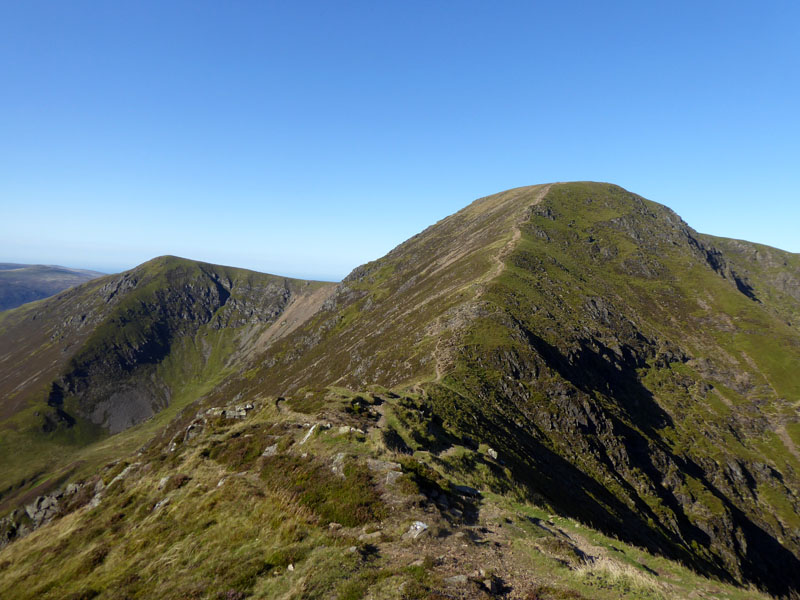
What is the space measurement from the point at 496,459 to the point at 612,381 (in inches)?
2754

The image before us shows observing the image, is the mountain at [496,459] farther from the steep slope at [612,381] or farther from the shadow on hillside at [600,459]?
the steep slope at [612,381]

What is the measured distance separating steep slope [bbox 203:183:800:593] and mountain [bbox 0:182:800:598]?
0.54m

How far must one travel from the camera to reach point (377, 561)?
51.9 feet

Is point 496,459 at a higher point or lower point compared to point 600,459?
higher

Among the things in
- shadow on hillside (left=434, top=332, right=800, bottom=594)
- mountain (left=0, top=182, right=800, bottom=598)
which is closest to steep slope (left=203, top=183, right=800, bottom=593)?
shadow on hillside (left=434, top=332, right=800, bottom=594)

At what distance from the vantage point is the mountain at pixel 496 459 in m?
17.2

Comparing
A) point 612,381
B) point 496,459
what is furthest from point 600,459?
point 496,459

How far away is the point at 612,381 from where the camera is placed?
297ft

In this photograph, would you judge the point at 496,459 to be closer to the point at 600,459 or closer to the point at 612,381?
the point at 600,459

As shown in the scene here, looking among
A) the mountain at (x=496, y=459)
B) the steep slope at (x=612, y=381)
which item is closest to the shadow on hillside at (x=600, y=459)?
the steep slope at (x=612, y=381)

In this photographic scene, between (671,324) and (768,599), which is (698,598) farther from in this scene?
(671,324)

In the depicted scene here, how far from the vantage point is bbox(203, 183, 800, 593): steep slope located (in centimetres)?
5447

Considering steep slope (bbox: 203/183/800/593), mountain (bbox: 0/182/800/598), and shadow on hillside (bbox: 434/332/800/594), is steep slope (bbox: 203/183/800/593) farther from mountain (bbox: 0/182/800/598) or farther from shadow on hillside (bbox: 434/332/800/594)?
mountain (bbox: 0/182/800/598)

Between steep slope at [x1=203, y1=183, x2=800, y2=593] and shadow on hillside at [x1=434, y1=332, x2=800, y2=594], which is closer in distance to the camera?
shadow on hillside at [x1=434, y1=332, x2=800, y2=594]
